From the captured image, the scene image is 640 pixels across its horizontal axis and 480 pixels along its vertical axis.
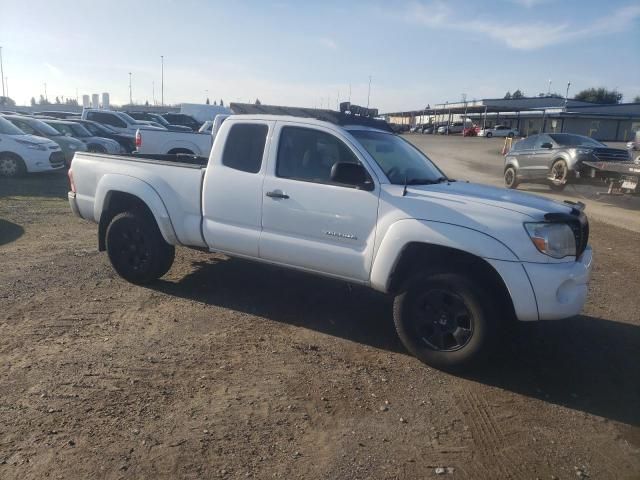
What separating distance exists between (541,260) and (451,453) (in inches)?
61.8

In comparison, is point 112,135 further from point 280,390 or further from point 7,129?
point 280,390

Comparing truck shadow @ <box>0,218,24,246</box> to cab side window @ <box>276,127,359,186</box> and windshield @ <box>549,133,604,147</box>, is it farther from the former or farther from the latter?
windshield @ <box>549,133,604,147</box>

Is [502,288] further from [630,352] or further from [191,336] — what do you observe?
[191,336]

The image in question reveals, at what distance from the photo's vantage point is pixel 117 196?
6.07 metres

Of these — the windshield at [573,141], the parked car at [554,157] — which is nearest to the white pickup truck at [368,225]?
the parked car at [554,157]

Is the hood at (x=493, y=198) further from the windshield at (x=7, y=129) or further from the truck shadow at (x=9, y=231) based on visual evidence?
the windshield at (x=7, y=129)

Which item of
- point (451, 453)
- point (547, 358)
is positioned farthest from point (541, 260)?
point (451, 453)

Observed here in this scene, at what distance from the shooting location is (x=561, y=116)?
59969 mm

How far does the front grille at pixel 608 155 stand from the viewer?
1491 centimetres

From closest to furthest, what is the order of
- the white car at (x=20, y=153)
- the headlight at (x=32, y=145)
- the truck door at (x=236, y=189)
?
the truck door at (x=236, y=189) → the white car at (x=20, y=153) → the headlight at (x=32, y=145)

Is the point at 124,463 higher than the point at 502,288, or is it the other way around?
the point at 502,288

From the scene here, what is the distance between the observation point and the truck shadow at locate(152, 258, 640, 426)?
13.5 ft

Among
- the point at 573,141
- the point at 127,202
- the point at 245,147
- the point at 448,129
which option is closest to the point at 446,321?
the point at 245,147

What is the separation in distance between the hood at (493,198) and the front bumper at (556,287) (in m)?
0.40
